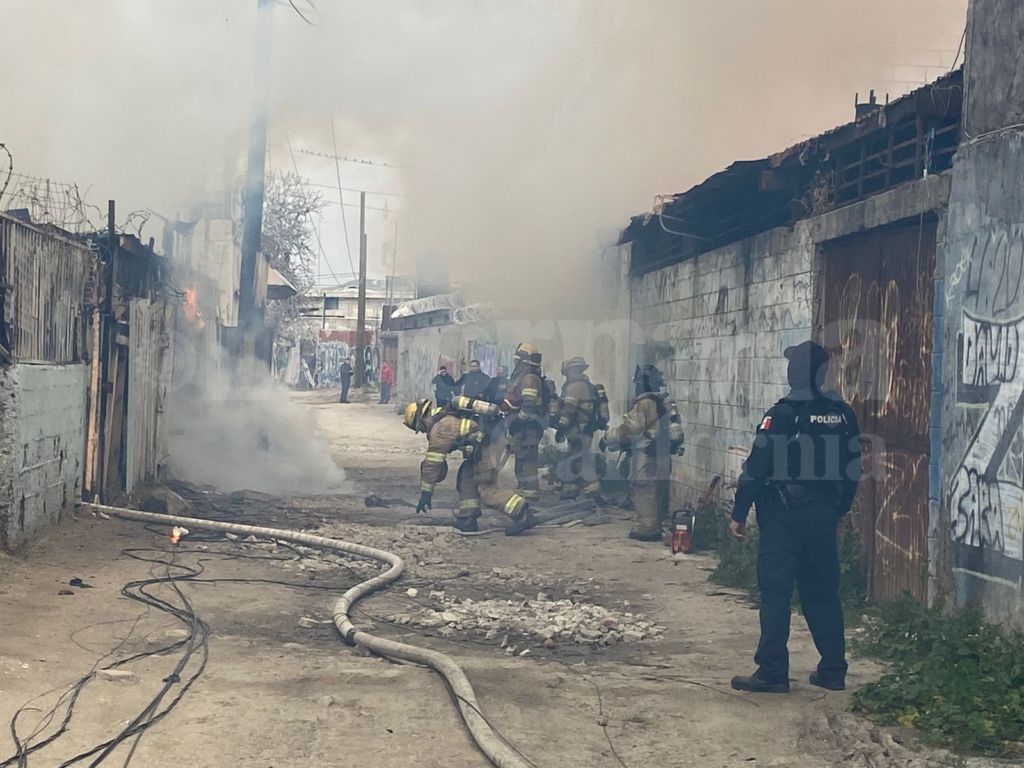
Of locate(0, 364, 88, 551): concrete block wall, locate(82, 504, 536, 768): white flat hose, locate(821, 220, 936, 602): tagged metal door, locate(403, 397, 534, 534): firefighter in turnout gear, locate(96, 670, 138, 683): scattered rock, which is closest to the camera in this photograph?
locate(82, 504, 536, 768): white flat hose

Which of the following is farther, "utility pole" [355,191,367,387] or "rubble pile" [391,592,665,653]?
"utility pole" [355,191,367,387]

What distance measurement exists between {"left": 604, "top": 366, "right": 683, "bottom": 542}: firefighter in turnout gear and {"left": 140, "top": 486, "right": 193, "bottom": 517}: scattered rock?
13.8 feet

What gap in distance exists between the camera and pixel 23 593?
6.68 meters

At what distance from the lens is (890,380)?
22.4 feet

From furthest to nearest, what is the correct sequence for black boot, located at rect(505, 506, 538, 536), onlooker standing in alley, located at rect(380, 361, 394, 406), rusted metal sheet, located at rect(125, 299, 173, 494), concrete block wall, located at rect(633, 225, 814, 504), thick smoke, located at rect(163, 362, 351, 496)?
onlooker standing in alley, located at rect(380, 361, 394, 406), thick smoke, located at rect(163, 362, 351, 496), rusted metal sheet, located at rect(125, 299, 173, 494), black boot, located at rect(505, 506, 538, 536), concrete block wall, located at rect(633, 225, 814, 504)

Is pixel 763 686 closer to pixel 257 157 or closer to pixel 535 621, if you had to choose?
pixel 535 621

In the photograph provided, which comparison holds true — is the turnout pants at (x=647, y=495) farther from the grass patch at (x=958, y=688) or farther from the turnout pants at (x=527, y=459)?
the grass patch at (x=958, y=688)

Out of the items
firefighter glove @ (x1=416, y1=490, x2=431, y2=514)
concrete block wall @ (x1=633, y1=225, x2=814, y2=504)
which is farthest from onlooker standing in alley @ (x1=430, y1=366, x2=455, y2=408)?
firefighter glove @ (x1=416, y1=490, x2=431, y2=514)

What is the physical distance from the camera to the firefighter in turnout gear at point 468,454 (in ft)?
33.2

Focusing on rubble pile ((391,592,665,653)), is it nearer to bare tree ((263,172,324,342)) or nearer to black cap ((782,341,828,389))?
black cap ((782,341,828,389))

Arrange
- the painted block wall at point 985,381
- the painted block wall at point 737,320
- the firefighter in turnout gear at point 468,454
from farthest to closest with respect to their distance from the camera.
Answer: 1. the firefighter in turnout gear at point 468,454
2. the painted block wall at point 737,320
3. the painted block wall at point 985,381

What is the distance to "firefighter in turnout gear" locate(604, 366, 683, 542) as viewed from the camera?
32.9 feet

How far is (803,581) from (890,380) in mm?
2146

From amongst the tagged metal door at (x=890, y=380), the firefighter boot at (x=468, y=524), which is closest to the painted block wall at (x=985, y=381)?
the tagged metal door at (x=890, y=380)
